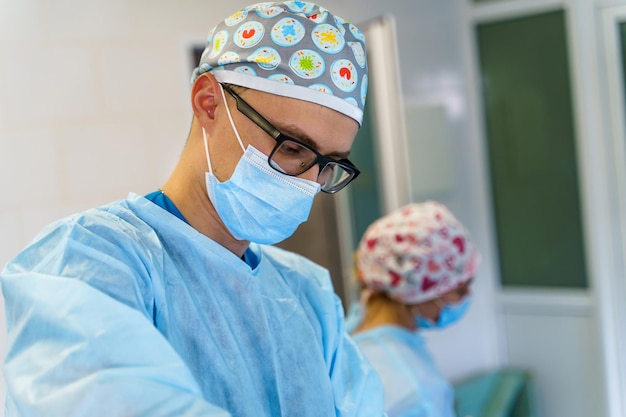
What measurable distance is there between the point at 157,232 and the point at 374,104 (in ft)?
5.08

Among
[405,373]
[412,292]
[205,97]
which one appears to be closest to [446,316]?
[412,292]

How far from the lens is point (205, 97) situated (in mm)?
1074

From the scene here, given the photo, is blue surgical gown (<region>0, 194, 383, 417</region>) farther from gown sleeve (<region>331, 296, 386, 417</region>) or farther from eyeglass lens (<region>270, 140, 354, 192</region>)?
eyeglass lens (<region>270, 140, 354, 192</region>)

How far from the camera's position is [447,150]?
279 centimetres

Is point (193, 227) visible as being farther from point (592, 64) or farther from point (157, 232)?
point (592, 64)

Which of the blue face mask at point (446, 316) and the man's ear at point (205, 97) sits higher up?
the man's ear at point (205, 97)

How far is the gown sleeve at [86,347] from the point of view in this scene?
29.6 inches

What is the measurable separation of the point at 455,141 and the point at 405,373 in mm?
1303

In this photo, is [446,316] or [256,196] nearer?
[256,196]

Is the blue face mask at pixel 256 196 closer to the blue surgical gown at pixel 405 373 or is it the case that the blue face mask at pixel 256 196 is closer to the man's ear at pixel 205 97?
the man's ear at pixel 205 97

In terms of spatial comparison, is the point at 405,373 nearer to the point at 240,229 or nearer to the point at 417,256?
the point at 417,256

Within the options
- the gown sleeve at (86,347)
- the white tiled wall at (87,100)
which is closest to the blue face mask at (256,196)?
the gown sleeve at (86,347)

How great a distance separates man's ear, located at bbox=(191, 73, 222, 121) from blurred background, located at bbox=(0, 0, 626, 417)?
2.28ft

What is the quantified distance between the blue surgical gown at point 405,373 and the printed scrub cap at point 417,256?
12cm
